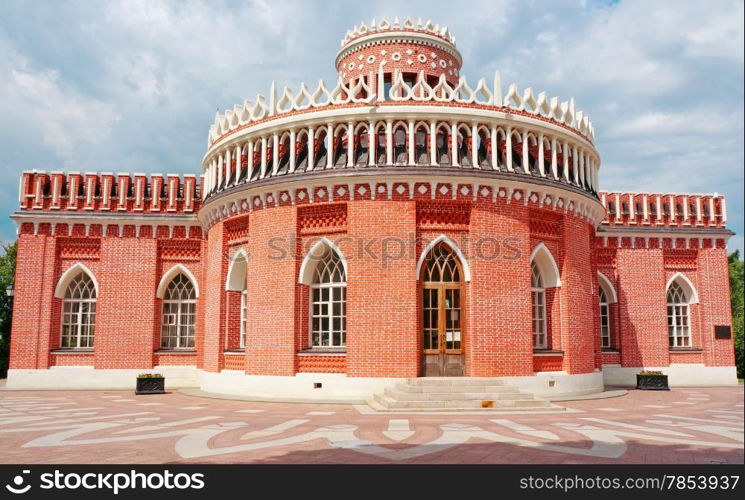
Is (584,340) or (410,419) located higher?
(584,340)

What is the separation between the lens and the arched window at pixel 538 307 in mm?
17452

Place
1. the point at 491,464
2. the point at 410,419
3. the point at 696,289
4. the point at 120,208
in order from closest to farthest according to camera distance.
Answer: the point at 491,464
the point at 410,419
the point at 120,208
the point at 696,289

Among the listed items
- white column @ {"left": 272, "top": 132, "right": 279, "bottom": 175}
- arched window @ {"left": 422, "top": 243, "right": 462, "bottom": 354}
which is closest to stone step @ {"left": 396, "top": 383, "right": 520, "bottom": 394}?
arched window @ {"left": 422, "top": 243, "right": 462, "bottom": 354}

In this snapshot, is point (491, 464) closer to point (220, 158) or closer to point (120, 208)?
point (220, 158)

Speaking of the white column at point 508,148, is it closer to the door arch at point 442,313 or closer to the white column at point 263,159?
the door arch at point 442,313

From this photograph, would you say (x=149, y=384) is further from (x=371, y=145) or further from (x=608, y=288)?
(x=608, y=288)

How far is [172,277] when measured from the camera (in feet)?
71.3

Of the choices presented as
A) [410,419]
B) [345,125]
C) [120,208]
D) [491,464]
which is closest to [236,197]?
[345,125]

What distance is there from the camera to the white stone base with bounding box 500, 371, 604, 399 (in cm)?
1597

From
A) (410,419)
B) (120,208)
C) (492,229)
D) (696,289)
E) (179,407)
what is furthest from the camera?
(696,289)

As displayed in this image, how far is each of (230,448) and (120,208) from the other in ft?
48.8

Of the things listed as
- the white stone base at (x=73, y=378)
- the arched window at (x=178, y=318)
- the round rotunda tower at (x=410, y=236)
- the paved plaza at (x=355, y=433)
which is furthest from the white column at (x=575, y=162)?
the white stone base at (x=73, y=378)

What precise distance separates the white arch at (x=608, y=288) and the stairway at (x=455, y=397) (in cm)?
952

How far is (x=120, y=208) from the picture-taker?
21625 mm
